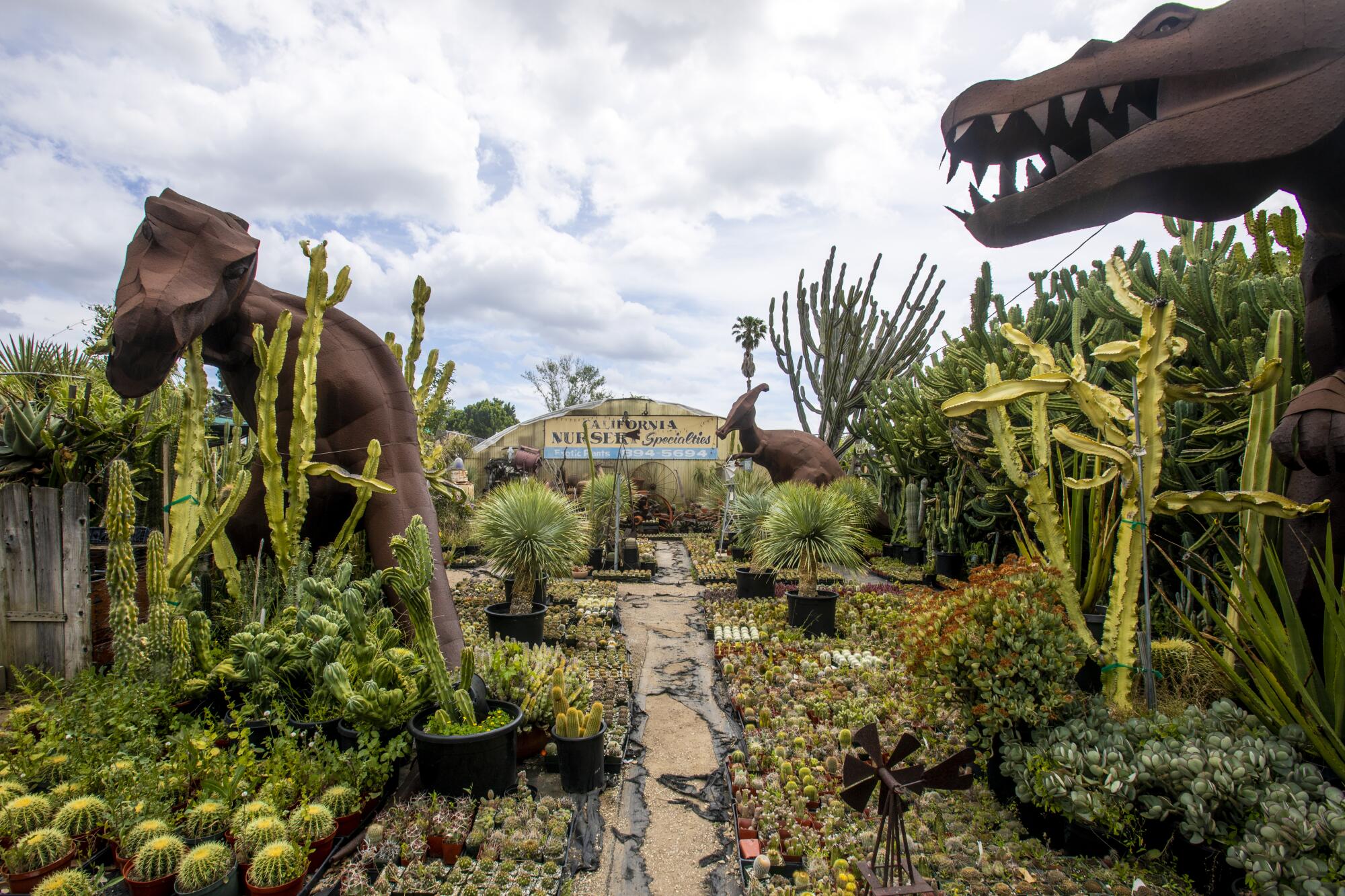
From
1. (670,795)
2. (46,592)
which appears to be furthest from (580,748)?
(46,592)

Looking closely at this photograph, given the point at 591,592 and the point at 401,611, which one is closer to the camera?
the point at 401,611

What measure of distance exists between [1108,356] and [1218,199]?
790 mm

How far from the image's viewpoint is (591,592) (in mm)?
8211

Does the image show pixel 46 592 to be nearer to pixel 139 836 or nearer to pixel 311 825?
pixel 139 836

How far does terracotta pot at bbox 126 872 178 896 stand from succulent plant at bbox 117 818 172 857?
103 millimetres

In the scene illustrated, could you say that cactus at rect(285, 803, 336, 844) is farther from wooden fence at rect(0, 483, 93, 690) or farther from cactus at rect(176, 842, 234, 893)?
wooden fence at rect(0, 483, 93, 690)

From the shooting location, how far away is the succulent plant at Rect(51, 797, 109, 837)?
241 cm

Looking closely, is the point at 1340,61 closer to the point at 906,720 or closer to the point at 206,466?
the point at 906,720

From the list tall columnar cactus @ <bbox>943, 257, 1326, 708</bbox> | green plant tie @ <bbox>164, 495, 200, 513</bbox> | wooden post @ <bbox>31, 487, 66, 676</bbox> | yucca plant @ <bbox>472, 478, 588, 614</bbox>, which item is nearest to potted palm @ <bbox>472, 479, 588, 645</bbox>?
yucca plant @ <bbox>472, 478, 588, 614</bbox>

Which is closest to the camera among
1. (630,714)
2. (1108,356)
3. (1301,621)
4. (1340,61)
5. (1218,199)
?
(1340,61)

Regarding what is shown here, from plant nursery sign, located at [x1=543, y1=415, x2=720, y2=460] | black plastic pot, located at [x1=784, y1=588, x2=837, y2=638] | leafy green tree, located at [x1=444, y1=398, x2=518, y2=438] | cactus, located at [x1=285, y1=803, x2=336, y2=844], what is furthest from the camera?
leafy green tree, located at [x1=444, y1=398, x2=518, y2=438]

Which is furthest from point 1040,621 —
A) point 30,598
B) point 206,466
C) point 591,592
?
point 591,592

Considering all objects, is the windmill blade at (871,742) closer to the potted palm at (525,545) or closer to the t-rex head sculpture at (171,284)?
the t-rex head sculpture at (171,284)

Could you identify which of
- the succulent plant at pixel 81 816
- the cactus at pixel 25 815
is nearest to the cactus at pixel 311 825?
the succulent plant at pixel 81 816
